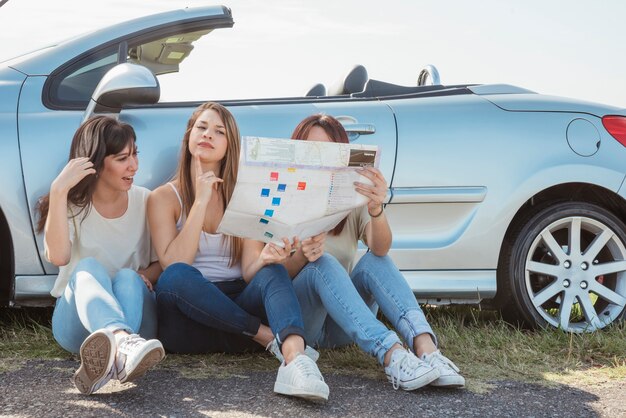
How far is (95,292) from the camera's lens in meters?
3.15

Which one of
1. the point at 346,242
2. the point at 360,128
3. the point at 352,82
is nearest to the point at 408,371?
the point at 346,242

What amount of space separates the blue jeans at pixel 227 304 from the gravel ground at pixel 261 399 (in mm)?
209

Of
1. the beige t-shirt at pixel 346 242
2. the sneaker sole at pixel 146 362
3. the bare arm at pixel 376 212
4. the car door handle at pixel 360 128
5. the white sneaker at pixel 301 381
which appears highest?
the car door handle at pixel 360 128

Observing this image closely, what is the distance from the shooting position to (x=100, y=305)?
3105 mm

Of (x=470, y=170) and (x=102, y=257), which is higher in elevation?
(x=470, y=170)

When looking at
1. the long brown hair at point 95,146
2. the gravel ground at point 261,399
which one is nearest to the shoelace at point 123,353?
the gravel ground at point 261,399

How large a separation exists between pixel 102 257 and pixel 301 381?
1.04 meters

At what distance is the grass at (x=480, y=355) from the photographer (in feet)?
11.8

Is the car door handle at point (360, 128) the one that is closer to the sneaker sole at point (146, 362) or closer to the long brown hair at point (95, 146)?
the long brown hair at point (95, 146)

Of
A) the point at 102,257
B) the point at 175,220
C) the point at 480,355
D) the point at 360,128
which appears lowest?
the point at 480,355

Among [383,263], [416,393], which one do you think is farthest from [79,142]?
[416,393]

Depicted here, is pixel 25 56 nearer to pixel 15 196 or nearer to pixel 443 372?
pixel 15 196

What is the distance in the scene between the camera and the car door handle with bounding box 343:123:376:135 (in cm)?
409

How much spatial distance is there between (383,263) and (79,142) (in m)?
1.27
